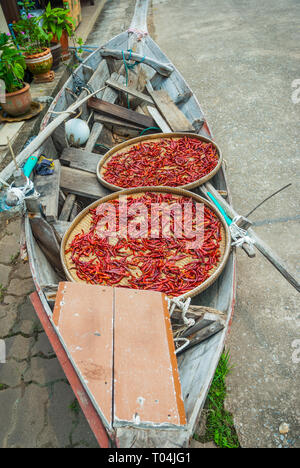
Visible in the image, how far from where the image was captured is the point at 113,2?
Answer: 53.1ft

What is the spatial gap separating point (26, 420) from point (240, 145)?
5242mm

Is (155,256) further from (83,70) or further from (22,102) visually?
(22,102)

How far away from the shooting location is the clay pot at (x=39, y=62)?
686 centimetres

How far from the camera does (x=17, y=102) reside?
577 centimetres

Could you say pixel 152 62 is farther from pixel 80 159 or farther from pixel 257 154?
pixel 80 159

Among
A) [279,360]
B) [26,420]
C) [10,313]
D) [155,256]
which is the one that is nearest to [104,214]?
[155,256]

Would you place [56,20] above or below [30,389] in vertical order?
above

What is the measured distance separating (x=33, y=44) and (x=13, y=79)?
235 centimetres

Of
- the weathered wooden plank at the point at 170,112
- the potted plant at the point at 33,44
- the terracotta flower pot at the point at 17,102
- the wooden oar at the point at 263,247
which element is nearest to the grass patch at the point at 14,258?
the wooden oar at the point at 263,247

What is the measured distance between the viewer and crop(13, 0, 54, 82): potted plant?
21.8 feet

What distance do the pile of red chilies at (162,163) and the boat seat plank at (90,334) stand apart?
176cm

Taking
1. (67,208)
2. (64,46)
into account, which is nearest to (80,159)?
(67,208)

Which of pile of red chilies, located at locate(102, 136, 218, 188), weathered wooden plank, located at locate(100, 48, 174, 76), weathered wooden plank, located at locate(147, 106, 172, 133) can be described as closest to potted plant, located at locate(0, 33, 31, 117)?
weathered wooden plank, located at locate(100, 48, 174, 76)

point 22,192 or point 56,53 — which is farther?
point 56,53
